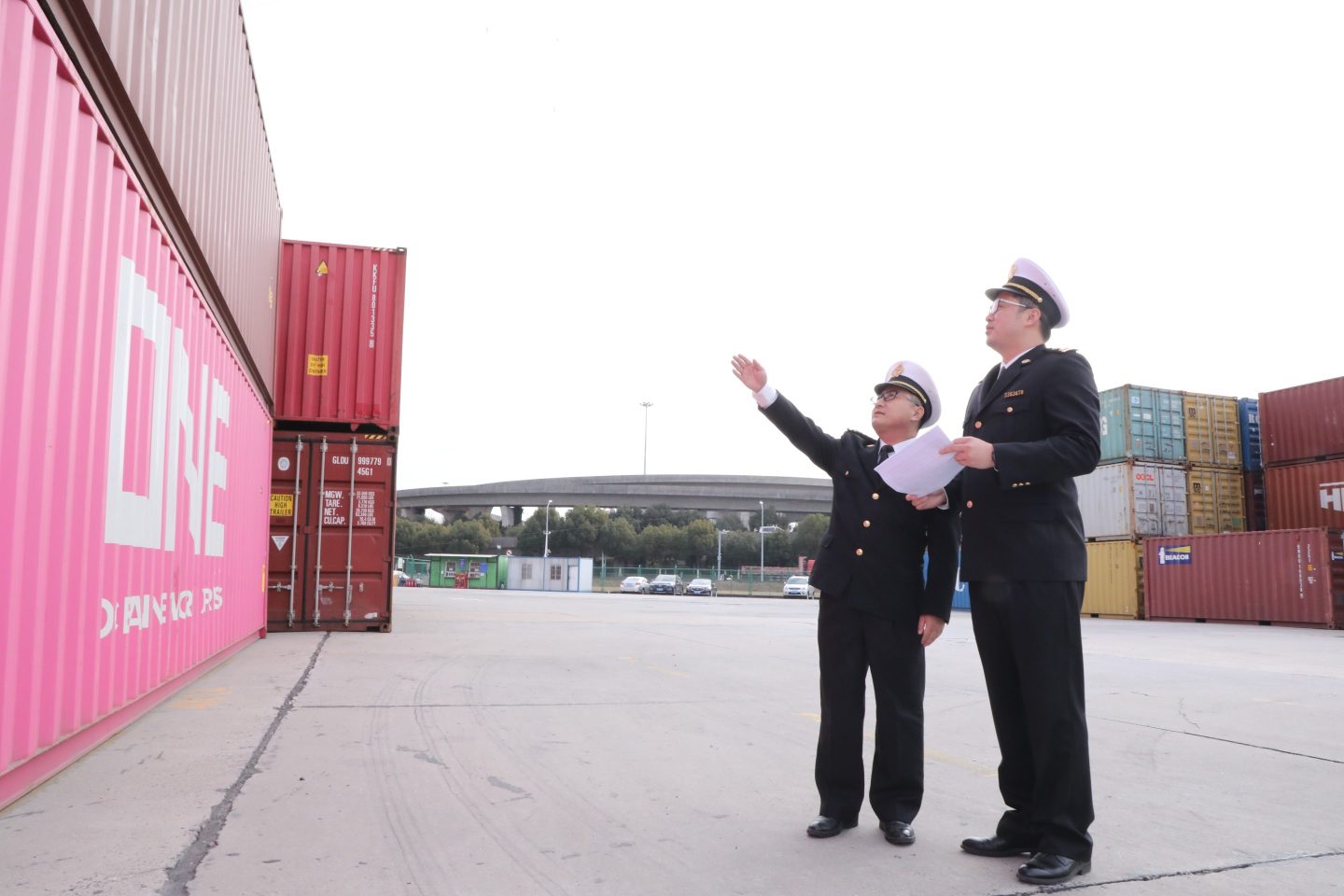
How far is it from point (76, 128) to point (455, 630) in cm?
941

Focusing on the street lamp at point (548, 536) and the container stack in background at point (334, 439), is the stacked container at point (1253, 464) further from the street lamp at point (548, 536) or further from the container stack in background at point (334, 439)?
the street lamp at point (548, 536)

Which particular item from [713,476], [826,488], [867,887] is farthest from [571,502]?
[867,887]

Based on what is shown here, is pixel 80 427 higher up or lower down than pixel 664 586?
higher up

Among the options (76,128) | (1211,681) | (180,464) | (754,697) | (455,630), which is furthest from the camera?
(455,630)

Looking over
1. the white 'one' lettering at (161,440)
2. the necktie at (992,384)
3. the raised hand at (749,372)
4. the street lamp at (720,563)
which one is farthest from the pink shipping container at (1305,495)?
the street lamp at (720,563)

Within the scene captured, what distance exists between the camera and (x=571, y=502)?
7062cm

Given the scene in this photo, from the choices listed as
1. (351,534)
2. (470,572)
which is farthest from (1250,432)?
(470,572)

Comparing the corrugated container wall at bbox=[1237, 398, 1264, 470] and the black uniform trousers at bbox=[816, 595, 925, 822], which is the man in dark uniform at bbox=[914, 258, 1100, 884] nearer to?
the black uniform trousers at bbox=[816, 595, 925, 822]

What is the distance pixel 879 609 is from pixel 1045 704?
21.7 inches

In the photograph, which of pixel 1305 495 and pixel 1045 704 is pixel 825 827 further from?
pixel 1305 495

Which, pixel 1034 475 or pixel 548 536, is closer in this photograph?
pixel 1034 475

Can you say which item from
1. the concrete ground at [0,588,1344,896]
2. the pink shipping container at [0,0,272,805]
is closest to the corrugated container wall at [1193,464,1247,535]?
the concrete ground at [0,588,1344,896]

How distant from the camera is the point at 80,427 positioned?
3373 mm

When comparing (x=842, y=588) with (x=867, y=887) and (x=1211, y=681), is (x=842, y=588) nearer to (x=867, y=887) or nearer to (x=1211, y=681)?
(x=867, y=887)
